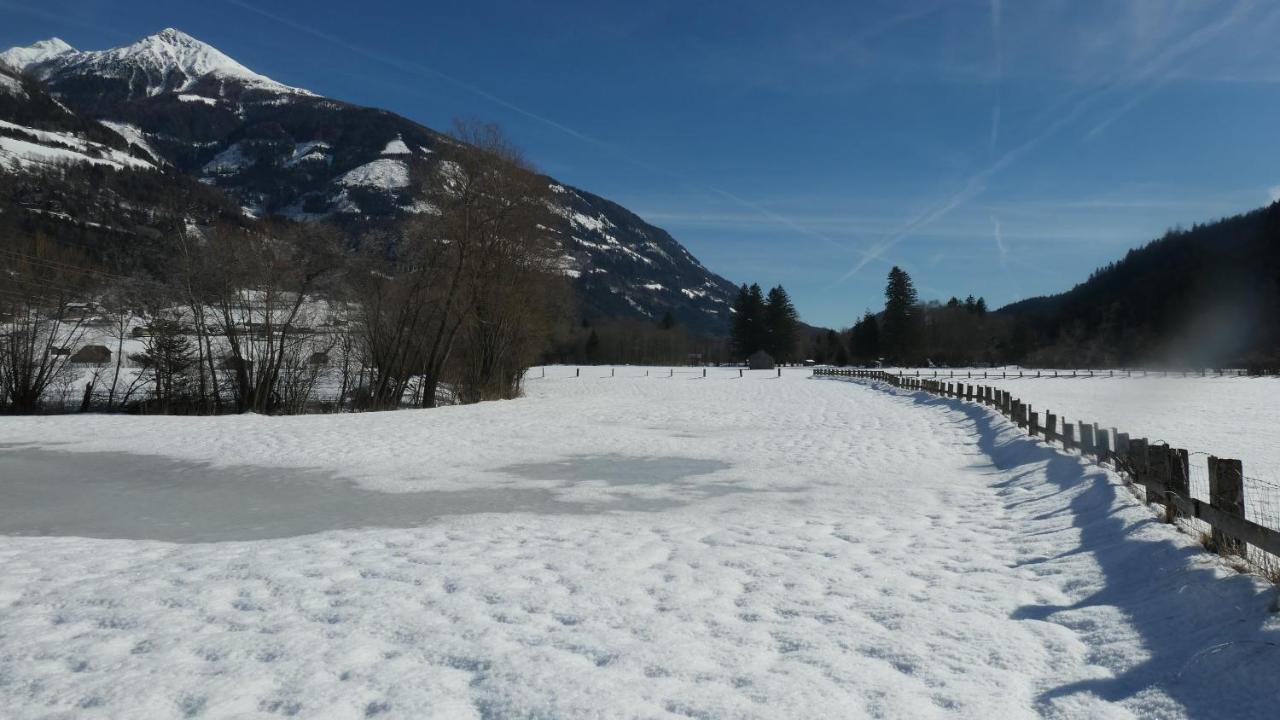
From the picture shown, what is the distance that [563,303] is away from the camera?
34562 millimetres

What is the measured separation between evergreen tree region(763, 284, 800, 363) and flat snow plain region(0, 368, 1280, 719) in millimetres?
100237

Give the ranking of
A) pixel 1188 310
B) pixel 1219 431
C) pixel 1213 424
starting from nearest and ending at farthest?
pixel 1219 431 < pixel 1213 424 < pixel 1188 310

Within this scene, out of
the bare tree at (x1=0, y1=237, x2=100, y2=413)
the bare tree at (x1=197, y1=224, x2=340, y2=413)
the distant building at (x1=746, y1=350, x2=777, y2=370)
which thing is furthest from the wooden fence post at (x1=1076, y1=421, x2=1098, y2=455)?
the distant building at (x1=746, y1=350, x2=777, y2=370)

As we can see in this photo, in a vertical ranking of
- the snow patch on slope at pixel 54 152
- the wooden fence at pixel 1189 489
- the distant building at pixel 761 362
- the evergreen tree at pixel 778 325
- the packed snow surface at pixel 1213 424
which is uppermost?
the snow patch on slope at pixel 54 152

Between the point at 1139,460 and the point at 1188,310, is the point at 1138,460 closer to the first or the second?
the point at 1139,460

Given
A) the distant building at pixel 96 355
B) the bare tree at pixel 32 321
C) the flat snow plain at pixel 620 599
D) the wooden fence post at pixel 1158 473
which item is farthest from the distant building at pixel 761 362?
the wooden fence post at pixel 1158 473

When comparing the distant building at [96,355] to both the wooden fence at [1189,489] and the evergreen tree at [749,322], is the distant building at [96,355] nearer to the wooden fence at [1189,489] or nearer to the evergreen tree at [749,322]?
the wooden fence at [1189,489]

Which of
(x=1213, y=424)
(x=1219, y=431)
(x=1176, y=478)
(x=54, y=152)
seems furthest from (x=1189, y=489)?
(x=54, y=152)

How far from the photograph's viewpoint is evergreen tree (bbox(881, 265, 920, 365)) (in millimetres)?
100250

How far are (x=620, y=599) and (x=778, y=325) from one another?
355ft

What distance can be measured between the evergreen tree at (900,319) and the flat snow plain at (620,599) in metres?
94.8

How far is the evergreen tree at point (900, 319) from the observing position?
10025cm

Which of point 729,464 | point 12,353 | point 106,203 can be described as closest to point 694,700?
point 729,464

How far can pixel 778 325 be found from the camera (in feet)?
363
